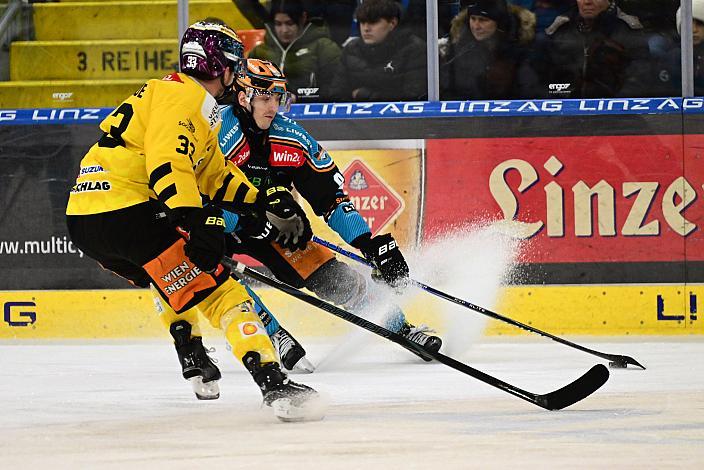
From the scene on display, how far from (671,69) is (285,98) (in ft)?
7.89

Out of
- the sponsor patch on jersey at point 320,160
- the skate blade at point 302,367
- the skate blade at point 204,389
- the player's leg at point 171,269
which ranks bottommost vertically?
the skate blade at point 302,367

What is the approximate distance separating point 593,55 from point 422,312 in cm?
167

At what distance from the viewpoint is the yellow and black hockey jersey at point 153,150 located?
13.1 ft

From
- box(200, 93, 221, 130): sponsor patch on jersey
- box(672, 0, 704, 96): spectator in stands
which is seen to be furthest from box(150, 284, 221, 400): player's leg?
box(672, 0, 704, 96): spectator in stands

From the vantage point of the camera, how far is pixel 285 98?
5.71 meters

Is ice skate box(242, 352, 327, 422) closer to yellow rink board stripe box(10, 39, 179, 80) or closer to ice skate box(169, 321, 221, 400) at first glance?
ice skate box(169, 321, 221, 400)

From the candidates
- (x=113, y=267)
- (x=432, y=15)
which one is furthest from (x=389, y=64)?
(x=113, y=267)

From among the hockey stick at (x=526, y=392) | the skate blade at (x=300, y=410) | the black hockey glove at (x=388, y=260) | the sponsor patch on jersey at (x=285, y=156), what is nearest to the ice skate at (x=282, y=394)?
the skate blade at (x=300, y=410)

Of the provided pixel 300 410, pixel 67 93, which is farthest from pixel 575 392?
pixel 67 93

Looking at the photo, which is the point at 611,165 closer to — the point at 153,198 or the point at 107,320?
the point at 107,320

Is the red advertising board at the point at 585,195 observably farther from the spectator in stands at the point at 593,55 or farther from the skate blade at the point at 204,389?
the skate blade at the point at 204,389

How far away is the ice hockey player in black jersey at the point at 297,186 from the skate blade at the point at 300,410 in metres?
1.55

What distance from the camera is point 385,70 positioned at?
714 centimetres

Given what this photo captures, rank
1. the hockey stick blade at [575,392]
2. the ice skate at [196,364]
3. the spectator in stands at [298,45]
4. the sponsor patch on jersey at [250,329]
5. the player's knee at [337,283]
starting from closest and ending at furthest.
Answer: the sponsor patch on jersey at [250,329]
the hockey stick blade at [575,392]
the ice skate at [196,364]
the player's knee at [337,283]
the spectator in stands at [298,45]
